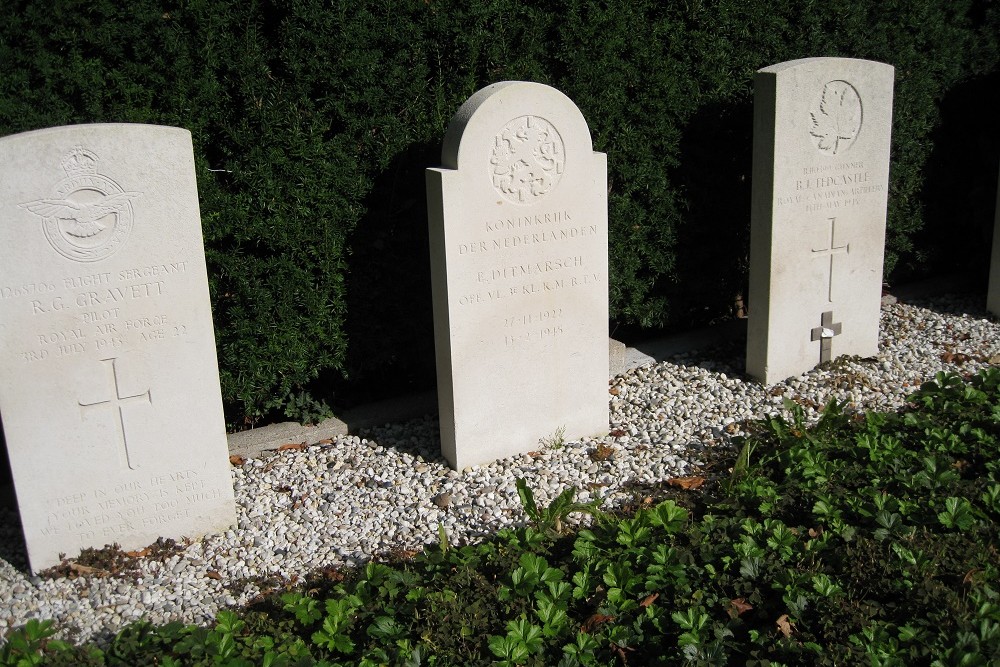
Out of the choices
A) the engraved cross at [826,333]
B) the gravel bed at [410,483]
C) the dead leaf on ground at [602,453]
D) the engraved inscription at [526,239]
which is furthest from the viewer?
the engraved cross at [826,333]

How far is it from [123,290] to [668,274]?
11.7 ft

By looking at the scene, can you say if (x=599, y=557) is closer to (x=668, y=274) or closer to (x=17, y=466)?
(x=17, y=466)

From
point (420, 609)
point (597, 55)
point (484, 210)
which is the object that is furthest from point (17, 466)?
point (597, 55)

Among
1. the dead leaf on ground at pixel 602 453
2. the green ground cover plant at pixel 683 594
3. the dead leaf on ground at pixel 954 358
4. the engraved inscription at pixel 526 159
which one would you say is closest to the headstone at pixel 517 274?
the engraved inscription at pixel 526 159

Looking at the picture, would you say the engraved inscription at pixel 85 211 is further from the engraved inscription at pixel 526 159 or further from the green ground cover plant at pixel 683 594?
the engraved inscription at pixel 526 159

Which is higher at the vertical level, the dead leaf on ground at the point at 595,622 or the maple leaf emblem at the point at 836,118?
the maple leaf emblem at the point at 836,118

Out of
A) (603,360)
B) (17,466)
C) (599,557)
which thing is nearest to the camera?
(599,557)

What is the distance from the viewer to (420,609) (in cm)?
368

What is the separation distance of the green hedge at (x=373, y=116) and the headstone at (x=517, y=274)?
617mm

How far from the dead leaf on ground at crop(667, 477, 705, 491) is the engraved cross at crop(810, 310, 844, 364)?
1773mm

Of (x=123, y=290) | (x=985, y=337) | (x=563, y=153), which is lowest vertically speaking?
(x=985, y=337)

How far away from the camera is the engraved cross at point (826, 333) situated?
21.0 ft

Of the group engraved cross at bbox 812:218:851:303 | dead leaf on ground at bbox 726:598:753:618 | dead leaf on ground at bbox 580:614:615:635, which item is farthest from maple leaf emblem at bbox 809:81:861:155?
dead leaf on ground at bbox 580:614:615:635

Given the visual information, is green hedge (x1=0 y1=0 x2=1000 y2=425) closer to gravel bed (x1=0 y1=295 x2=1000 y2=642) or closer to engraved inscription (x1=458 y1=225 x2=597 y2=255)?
gravel bed (x1=0 y1=295 x2=1000 y2=642)
